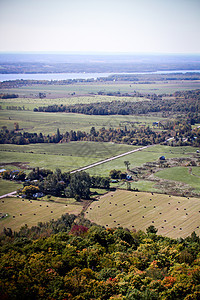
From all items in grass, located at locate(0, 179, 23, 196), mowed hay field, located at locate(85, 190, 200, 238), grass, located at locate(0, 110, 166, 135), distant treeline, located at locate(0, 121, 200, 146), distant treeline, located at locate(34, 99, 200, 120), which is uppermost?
distant treeline, located at locate(34, 99, 200, 120)

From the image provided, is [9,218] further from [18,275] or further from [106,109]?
[106,109]

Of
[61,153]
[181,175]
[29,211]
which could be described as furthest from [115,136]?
[29,211]

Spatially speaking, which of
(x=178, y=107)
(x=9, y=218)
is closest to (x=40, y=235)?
(x=9, y=218)

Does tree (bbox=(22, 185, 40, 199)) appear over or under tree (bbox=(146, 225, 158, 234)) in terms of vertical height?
under

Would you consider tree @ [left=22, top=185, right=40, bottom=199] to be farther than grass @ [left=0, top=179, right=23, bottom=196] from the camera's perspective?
No

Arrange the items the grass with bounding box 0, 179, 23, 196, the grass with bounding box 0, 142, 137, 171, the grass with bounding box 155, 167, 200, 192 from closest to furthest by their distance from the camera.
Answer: the grass with bounding box 0, 179, 23, 196 < the grass with bounding box 155, 167, 200, 192 < the grass with bounding box 0, 142, 137, 171

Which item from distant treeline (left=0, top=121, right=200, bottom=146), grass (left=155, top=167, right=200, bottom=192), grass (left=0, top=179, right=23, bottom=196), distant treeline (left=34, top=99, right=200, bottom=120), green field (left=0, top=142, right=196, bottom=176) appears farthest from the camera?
distant treeline (left=34, top=99, right=200, bottom=120)

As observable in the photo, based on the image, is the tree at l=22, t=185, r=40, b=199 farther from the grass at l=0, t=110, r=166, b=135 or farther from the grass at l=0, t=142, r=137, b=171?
the grass at l=0, t=110, r=166, b=135

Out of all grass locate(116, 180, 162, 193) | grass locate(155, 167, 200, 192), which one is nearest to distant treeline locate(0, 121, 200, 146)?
grass locate(155, 167, 200, 192)
